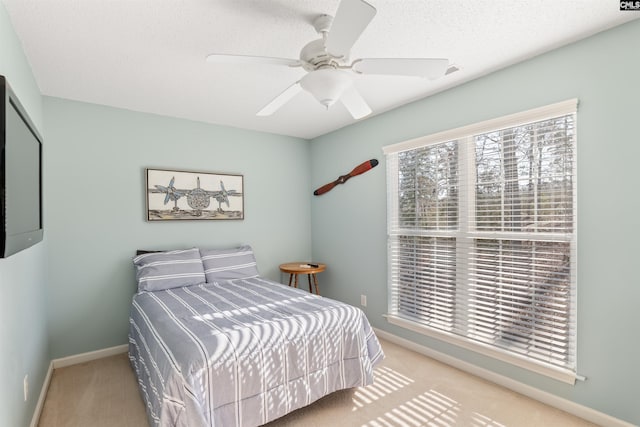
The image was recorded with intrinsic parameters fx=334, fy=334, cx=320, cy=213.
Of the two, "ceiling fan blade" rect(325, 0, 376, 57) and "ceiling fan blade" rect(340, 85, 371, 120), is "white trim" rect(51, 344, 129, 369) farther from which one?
"ceiling fan blade" rect(325, 0, 376, 57)

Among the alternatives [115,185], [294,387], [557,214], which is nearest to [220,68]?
[115,185]

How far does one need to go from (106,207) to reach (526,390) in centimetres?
382

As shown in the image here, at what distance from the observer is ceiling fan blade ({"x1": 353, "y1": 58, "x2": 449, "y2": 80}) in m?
1.68

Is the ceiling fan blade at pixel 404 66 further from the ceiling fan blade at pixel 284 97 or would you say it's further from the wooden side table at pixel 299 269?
the wooden side table at pixel 299 269

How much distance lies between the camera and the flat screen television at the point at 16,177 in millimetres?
1262

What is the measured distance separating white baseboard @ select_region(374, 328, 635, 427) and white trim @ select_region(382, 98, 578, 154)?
1872mm

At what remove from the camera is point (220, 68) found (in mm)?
2422

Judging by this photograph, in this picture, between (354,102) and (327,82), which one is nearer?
(327,82)

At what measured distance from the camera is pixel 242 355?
1879 millimetres

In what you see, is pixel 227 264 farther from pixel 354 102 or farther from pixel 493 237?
pixel 493 237

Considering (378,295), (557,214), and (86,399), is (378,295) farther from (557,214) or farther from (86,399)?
(86,399)

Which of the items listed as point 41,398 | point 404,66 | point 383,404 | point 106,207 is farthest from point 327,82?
point 41,398

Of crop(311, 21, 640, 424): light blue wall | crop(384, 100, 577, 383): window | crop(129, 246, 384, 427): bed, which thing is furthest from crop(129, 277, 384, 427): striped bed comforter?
crop(311, 21, 640, 424): light blue wall

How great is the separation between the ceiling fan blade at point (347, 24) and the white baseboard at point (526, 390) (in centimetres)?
253
